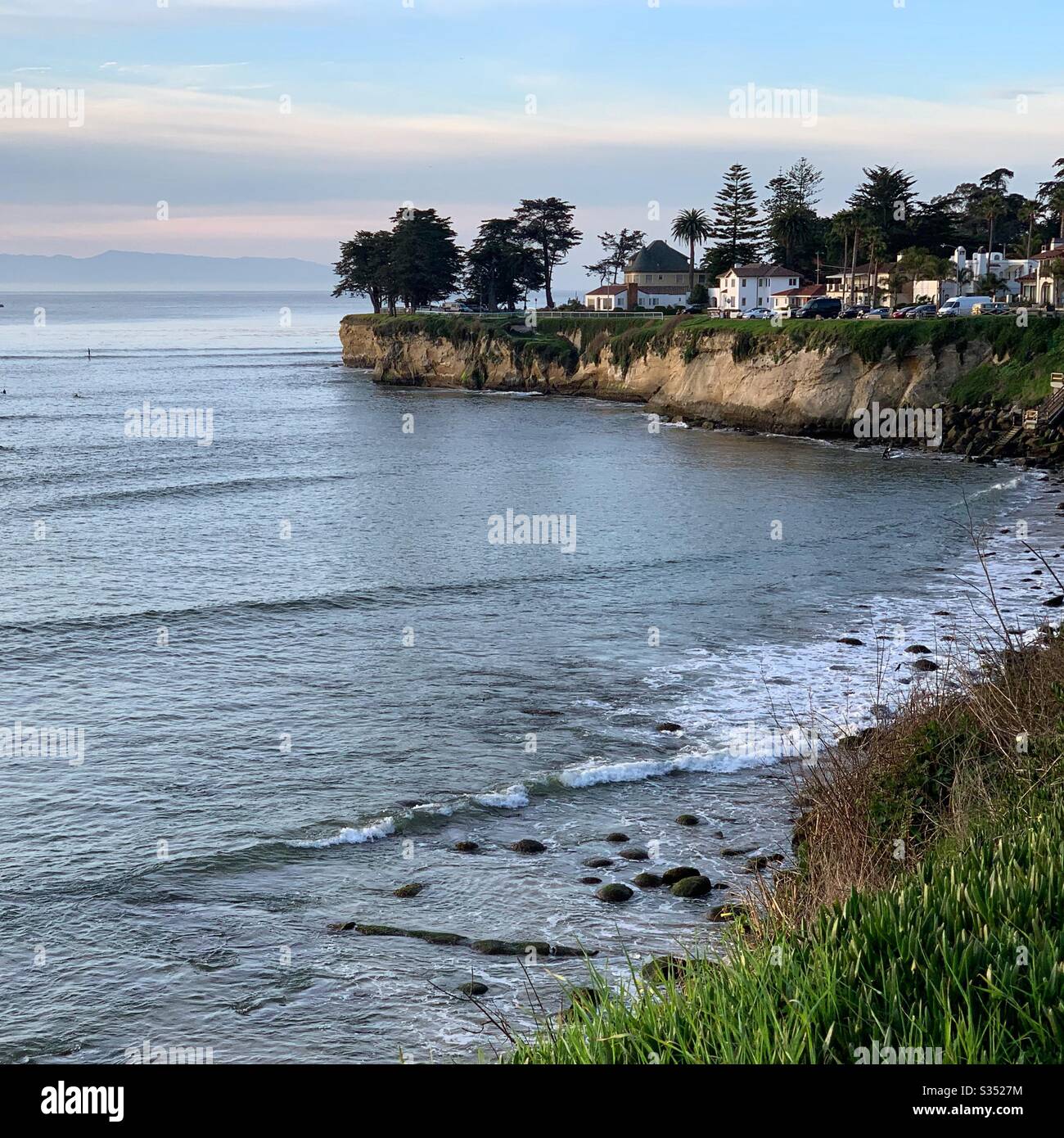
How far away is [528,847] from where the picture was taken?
1755 centimetres

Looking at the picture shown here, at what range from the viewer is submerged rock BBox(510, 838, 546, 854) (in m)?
17.5

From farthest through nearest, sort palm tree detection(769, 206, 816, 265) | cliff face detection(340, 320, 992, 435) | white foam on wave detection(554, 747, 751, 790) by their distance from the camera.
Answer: palm tree detection(769, 206, 816, 265) → cliff face detection(340, 320, 992, 435) → white foam on wave detection(554, 747, 751, 790)

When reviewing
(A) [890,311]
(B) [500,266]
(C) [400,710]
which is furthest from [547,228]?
(C) [400,710]

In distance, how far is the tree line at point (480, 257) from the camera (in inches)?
5335

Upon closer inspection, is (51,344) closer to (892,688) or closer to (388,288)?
(388,288)

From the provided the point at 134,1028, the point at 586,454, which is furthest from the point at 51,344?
the point at 134,1028

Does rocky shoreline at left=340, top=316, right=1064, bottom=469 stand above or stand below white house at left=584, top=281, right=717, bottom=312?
below

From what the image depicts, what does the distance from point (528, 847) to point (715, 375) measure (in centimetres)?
6800

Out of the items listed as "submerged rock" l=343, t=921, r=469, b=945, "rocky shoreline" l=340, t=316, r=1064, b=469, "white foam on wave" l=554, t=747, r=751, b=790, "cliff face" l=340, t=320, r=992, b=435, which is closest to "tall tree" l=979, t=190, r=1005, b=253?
"rocky shoreline" l=340, t=316, r=1064, b=469

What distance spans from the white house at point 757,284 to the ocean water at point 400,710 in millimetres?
63964

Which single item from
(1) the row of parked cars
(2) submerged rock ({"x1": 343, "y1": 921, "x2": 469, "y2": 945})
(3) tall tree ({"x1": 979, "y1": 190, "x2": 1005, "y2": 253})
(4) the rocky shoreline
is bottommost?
(2) submerged rock ({"x1": 343, "y1": 921, "x2": 469, "y2": 945})

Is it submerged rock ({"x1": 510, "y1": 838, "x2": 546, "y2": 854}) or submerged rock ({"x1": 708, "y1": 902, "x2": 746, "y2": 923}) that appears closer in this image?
submerged rock ({"x1": 708, "y1": 902, "x2": 746, "y2": 923})

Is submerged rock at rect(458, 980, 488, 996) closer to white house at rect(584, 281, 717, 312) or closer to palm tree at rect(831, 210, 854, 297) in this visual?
palm tree at rect(831, 210, 854, 297)

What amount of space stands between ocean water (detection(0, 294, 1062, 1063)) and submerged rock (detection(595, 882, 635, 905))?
6.9 inches
